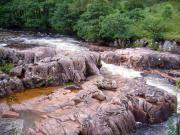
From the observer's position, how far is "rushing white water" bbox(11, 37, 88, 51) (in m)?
57.2

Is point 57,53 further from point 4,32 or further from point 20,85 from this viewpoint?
point 4,32

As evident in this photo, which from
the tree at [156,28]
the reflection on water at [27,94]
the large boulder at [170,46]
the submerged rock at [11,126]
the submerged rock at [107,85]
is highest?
the tree at [156,28]

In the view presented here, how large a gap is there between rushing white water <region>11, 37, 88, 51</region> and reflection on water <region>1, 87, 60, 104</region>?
18522mm

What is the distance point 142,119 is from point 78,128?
6591 millimetres

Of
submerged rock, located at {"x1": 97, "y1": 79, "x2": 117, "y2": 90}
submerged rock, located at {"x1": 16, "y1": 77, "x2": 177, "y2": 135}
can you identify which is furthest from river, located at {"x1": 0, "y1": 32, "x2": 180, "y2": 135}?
submerged rock, located at {"x1": 97, "y1": 79, "x2": 117, "y2": 90}

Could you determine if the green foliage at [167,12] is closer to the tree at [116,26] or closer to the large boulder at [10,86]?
the tree at [116,26]

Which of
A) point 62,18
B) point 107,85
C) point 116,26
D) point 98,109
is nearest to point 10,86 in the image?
point 107,85

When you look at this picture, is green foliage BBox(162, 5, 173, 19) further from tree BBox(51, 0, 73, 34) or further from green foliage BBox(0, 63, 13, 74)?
green foliage BBox(0, 63, 13, 74)

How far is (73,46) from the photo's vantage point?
2261 inches

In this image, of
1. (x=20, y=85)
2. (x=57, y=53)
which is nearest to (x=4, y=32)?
(x=57, y=53)

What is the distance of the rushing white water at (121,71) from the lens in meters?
45.1

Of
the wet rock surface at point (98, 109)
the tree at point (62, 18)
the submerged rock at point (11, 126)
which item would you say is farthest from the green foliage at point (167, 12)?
the submerged rock at point (11, 126)

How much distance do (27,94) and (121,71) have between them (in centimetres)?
1399

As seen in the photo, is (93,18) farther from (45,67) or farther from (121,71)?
(45,67)
